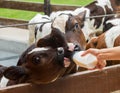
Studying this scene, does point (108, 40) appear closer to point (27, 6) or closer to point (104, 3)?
point (104, 3)

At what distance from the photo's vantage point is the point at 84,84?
1.24m

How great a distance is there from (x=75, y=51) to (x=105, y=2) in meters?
1.80

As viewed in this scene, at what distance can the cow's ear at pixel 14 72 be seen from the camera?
1.21 meters

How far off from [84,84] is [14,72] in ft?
0.83

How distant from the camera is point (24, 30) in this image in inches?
160

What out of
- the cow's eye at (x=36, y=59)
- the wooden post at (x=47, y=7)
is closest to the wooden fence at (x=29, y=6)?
the wooden post at (x=47, y=7)

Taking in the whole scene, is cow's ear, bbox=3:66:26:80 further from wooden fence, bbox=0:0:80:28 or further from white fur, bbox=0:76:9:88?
wooden fence, bbox=0:0:80:28

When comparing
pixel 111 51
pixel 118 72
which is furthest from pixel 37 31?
pixel 111 51

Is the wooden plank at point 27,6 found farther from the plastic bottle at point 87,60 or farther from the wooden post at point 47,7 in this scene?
the plastic bottle at point 87,60

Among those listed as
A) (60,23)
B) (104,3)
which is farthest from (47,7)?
(60,23)

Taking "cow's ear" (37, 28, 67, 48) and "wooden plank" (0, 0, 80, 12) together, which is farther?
"wooden plank" (0, 0, 80, 12)

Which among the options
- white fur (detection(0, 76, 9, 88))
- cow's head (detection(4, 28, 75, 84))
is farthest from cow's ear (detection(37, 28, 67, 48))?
white fur (detection(0, 76, 9, 88))

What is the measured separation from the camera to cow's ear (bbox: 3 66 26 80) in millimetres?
1212

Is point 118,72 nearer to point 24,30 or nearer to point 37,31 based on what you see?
point 37,31
